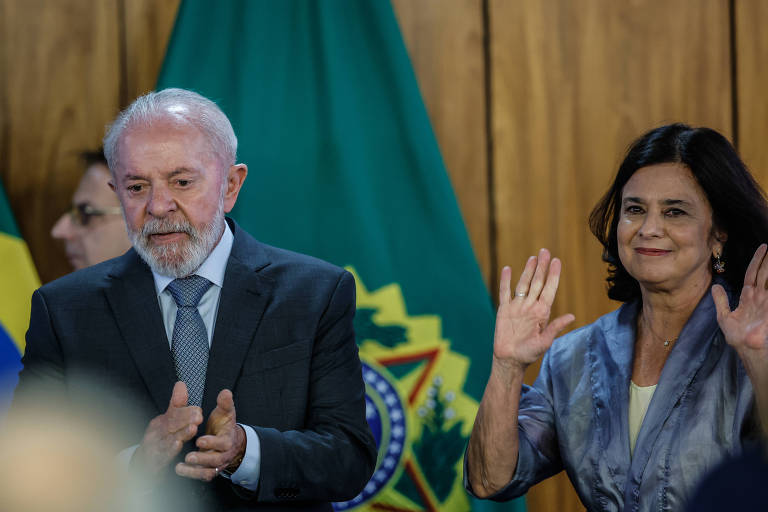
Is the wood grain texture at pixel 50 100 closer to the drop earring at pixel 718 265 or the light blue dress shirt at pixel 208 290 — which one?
the light blue dress shirt at pixel 208 290

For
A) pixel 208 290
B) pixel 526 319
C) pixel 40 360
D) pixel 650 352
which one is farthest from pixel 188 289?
pixel 650 352

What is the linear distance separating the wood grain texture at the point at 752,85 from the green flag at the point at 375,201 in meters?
1.17

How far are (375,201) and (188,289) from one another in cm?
104

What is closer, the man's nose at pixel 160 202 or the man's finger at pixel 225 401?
the man's finger at pixel 225 401

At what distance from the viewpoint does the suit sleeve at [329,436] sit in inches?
69.5

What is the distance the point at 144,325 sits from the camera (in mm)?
1908

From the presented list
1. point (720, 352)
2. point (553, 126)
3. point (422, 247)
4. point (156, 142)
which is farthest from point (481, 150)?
point (156, 142)

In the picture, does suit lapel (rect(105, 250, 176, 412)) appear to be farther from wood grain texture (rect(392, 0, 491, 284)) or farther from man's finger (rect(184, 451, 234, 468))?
wood grain texture (rect(392, 0, 491, 284))

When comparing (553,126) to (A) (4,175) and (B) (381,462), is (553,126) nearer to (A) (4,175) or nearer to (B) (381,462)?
(B) (381,462)

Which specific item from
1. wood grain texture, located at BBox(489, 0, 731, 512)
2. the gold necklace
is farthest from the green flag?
the gold necklace

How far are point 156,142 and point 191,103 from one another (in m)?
0.14

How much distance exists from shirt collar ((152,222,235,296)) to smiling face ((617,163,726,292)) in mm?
989

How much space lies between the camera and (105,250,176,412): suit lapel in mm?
1858

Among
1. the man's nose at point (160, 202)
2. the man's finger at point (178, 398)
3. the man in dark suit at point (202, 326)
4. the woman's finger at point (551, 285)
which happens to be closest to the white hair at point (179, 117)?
the man in dark suit at point (202, 326)
